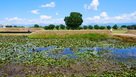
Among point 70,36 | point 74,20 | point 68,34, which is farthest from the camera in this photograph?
point 74,20

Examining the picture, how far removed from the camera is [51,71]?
10.5 m

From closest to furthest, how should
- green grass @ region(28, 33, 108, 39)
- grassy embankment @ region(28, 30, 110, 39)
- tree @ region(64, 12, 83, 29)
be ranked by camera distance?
green grass @ region(28, 33, 108, 39), grassy embankment @ region(28, 30, 110, 39), tree @ region(64, 12, 83, 29)

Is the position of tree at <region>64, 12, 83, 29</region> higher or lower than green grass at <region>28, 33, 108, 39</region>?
higher

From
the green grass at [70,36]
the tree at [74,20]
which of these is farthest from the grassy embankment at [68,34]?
the tree at [74,20]

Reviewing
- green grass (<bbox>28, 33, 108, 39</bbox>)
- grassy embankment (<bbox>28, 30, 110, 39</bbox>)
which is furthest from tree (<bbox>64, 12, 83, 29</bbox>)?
green grass (<bbox>28, 33, 108, 39</bbox>)

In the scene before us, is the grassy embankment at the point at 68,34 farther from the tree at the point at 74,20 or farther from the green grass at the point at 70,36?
the tree at the point at 74,20

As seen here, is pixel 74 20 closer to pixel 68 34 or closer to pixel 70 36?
pixel 68 34

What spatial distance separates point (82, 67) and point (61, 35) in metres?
27.1

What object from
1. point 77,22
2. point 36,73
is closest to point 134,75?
point 36,73

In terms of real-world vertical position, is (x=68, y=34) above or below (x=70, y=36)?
above

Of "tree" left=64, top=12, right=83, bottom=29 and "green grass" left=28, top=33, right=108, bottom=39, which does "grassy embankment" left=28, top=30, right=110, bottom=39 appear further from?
"tree" left=64, top=12, right=83, bottom=29

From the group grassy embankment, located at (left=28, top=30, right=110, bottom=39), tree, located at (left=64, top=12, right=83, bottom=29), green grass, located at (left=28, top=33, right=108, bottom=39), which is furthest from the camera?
tree, located at (left=64, top=12, right=83, bottom=29)

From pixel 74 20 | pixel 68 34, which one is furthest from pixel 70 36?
pixel 74 20

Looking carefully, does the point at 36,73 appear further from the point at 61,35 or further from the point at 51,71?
the point at 61,35
